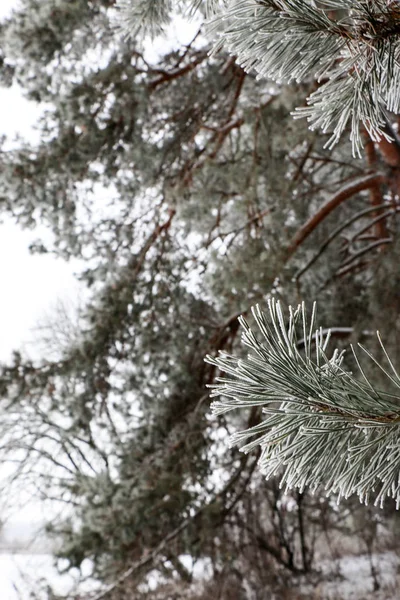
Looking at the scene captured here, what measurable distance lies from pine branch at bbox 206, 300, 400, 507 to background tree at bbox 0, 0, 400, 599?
13.7 ft

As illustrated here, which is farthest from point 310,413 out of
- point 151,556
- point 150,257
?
point 150,257

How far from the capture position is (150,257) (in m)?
6.66

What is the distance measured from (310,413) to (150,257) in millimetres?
5726

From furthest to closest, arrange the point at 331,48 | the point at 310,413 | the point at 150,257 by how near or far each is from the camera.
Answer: the point at 150,257 < the point at 331,48 < the point at 310,413

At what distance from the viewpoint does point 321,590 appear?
836cm

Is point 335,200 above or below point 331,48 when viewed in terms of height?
above

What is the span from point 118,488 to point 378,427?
4854 millimetres

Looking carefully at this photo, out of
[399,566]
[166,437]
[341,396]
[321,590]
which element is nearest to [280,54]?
[341,396]

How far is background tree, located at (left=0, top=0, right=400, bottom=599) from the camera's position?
5.52m

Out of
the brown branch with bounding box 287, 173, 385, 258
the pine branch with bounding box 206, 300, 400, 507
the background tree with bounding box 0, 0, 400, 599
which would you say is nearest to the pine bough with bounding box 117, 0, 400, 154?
the pine branch with bounding box 206, 300, 400, 507

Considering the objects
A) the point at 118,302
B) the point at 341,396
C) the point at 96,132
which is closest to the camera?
the point at 341,396

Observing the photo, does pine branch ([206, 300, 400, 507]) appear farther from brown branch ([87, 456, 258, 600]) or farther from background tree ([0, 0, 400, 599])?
brown branch ([87, 456, 258, 600])

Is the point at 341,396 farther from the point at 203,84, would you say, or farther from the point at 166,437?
the point at 203,84

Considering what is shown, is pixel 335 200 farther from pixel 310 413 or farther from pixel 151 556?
pixel 310 413
